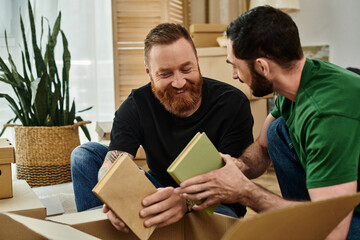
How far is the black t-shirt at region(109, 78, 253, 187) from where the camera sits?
54.4 inches

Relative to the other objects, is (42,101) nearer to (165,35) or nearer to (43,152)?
(43,152)

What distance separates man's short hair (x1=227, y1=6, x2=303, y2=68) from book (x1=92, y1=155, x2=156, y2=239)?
423 mm

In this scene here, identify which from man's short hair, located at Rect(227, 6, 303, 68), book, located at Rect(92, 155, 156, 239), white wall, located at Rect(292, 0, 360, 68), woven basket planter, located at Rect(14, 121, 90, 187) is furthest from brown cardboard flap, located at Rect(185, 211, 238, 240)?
white wall, located at Rect(292, 0, 360, 68)

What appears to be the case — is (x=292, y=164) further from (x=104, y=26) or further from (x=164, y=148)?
(x=104, y=26)

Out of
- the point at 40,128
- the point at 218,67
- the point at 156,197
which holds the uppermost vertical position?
the point at 218,67

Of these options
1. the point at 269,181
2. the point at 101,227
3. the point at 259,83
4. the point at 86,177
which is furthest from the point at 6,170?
the point at 269,181

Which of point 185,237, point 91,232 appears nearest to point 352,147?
point 185,237

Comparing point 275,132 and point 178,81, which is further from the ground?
point 178,81

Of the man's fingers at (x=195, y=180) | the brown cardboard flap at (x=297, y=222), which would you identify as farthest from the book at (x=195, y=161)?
the brown cardboard flap at (x=297, y=222)

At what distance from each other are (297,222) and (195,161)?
15.3 inches

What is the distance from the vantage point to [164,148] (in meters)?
1.45

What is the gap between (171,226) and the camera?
103 centimetres

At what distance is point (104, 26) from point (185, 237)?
2.61 m

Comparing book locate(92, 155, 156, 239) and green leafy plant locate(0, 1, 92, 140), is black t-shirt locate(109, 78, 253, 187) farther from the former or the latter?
green leafy plant locate(0, 1, 92, 140)
